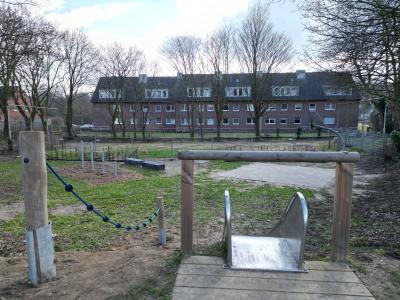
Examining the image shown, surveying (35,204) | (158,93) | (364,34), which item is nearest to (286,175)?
(364,34)

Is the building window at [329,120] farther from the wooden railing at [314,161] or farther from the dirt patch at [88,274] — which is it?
the dirt patch at [88,274]

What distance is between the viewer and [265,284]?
3.16m

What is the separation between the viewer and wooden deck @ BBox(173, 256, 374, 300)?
2.97 metres

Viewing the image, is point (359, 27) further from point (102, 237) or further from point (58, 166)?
point (58, 166)

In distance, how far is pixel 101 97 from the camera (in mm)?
50250

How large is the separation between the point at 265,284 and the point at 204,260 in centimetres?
79

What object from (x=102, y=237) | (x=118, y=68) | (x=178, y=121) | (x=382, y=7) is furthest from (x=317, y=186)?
(x=178, y=121)

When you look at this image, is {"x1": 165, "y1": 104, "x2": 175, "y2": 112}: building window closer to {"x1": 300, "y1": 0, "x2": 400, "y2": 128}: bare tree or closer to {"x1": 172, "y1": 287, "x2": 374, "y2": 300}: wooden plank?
{"x1": 300, "y1": 0, "x2": 400, "y2": 128}: bare tree

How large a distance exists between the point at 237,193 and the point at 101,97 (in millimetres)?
→ 44867

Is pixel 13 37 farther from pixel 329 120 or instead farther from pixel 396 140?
pixel 329 120

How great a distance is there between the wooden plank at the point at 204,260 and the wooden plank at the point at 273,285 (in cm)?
34

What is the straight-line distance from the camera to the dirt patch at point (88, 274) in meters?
3.10

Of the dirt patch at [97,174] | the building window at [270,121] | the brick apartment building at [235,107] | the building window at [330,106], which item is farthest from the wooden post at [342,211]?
the building window at [330,106]

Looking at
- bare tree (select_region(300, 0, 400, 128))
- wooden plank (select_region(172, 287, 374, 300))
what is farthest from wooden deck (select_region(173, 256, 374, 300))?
bare tree (select_region(300, 0, 400, 128))
